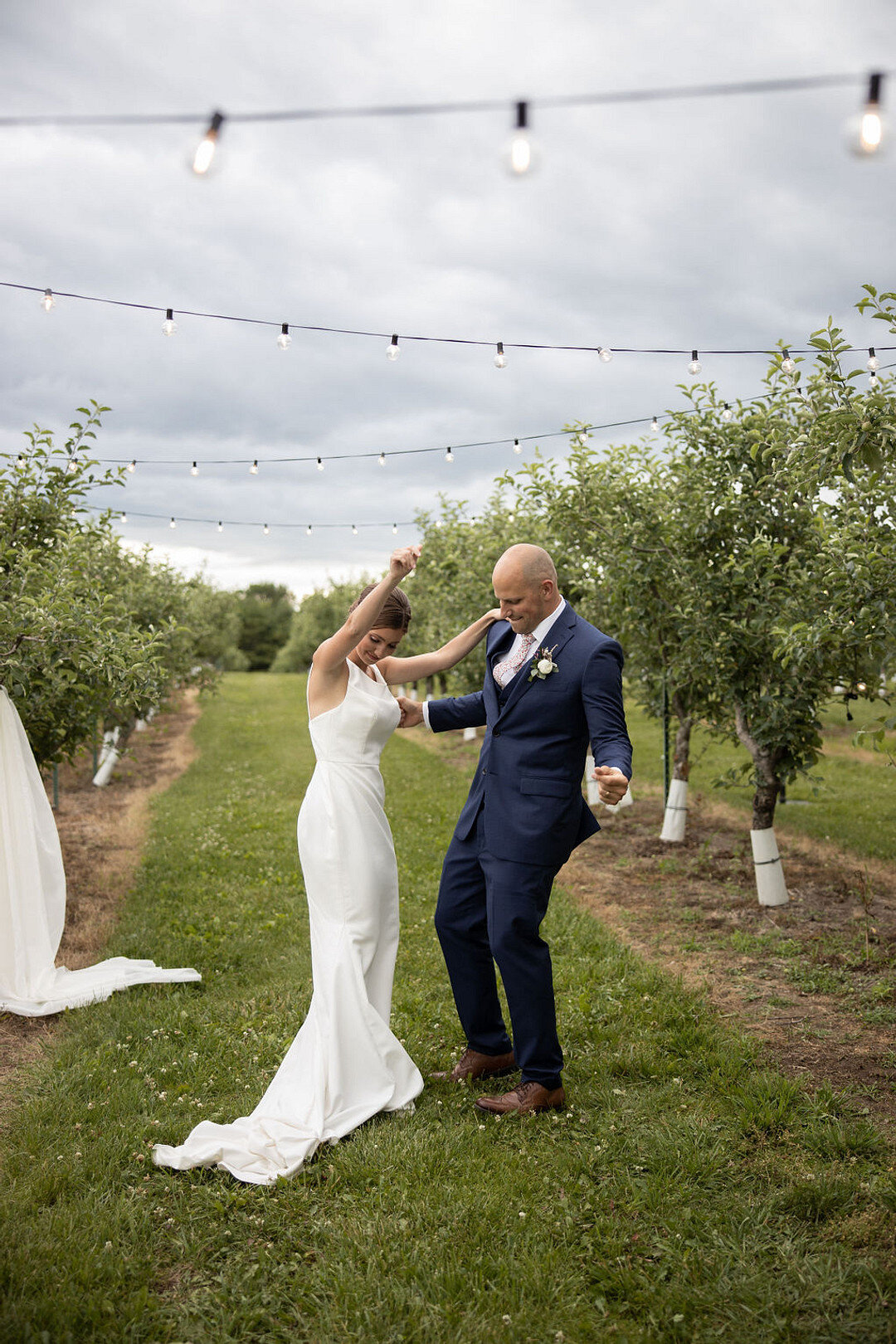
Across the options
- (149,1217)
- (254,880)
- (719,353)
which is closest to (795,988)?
(149,1217)

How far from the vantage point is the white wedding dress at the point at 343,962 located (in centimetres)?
406

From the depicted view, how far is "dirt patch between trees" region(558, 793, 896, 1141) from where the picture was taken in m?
5.08

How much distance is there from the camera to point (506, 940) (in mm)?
4238

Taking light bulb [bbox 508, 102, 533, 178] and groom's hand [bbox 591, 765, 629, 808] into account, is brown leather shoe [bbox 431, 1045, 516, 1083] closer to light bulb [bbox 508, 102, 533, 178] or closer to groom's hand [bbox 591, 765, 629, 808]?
groom's hand [bbox 591, 765, 629, 808]

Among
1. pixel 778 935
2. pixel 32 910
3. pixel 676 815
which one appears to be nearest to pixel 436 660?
pixel 32 910

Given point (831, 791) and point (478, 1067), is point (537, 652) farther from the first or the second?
point (831, 791)

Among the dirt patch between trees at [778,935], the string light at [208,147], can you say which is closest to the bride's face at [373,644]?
the string light at [208,147]

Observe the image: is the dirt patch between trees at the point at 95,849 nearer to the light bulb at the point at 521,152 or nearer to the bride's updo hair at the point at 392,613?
the bride's updo hair at the point at 392,613

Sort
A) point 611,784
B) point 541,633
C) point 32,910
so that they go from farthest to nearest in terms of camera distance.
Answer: point 32,910 < point 541,633 < point 611,784

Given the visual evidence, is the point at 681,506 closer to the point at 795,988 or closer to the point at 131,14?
the point at 795,988

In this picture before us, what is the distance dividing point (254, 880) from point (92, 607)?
3.60m

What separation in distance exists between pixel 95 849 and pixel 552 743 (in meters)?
8.31

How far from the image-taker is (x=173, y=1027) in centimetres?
539

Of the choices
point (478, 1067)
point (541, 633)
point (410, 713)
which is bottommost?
point (478, 1067)
